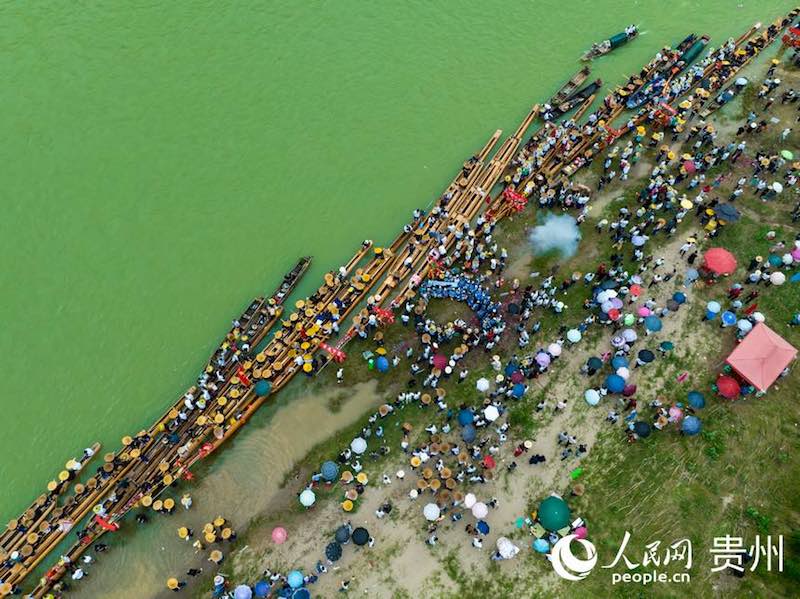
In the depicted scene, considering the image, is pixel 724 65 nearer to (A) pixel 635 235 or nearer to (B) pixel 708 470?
(A) pixel 635 235

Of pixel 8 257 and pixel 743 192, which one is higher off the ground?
pixel 8 257

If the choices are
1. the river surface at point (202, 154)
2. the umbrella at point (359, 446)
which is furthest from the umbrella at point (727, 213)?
the umbrella at point (359, 446)

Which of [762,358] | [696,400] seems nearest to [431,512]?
[696,400]

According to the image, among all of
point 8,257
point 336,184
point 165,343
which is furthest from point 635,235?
point 8,257

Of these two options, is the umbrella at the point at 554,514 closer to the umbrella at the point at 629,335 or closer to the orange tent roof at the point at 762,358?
the umbrella at the point at 629,335

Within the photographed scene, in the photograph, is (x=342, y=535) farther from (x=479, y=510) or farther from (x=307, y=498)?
(x=479, y=510)

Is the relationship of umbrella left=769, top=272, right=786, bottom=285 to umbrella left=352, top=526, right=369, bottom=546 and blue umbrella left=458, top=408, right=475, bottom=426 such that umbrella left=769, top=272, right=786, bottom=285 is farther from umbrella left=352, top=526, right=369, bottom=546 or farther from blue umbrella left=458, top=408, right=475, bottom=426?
umbrella left=352, top=526, right=369, bottom=546

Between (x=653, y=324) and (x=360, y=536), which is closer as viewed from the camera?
(x=360, y=536)
